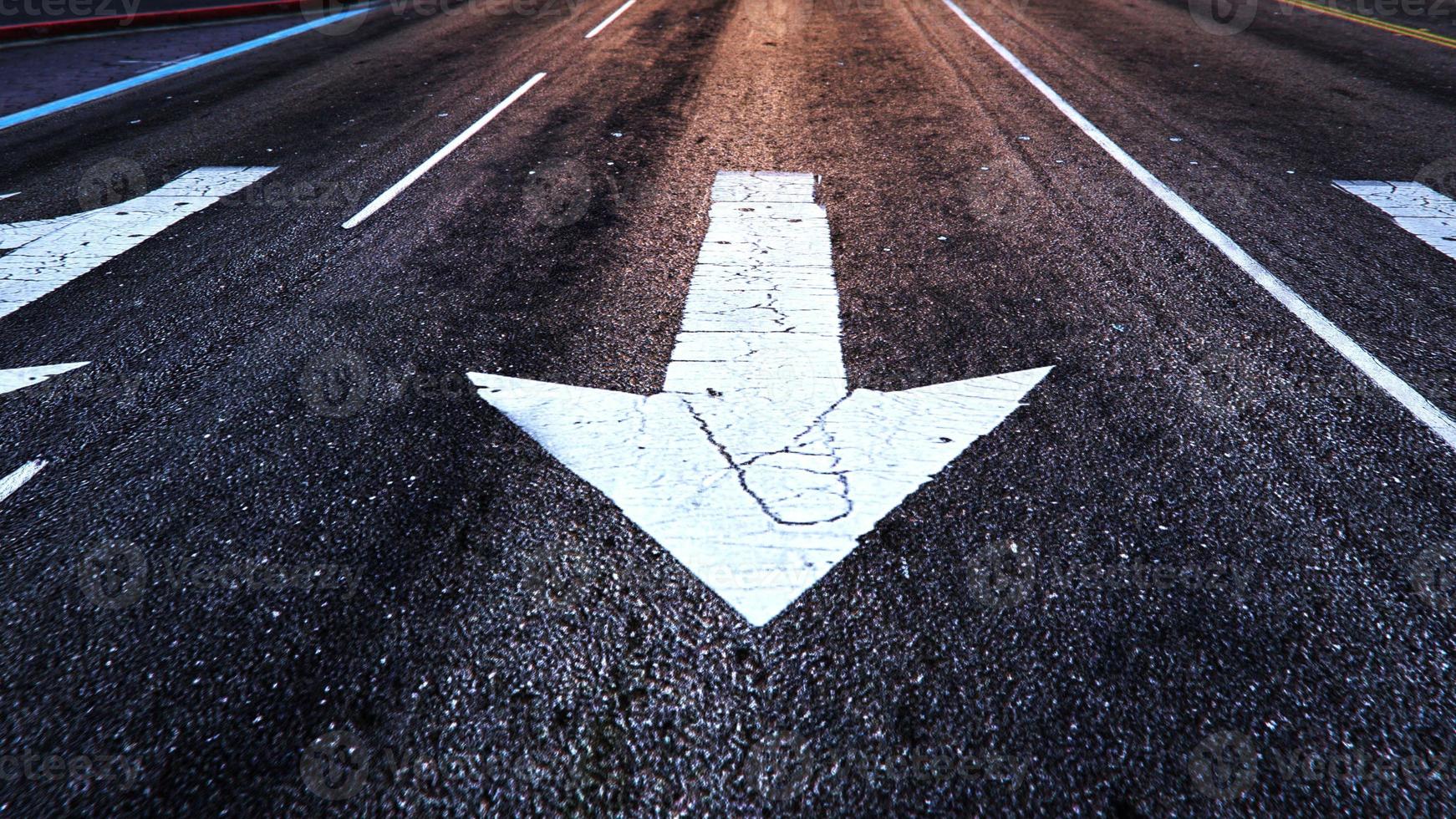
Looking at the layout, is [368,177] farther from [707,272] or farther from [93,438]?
[93,438]

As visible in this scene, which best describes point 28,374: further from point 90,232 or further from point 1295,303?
point 1295,303

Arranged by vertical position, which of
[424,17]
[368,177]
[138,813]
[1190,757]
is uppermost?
[424,17]

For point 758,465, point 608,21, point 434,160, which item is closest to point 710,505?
point 758,465

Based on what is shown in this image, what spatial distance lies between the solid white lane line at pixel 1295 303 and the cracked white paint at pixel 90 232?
5.94 m

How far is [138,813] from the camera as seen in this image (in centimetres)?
181

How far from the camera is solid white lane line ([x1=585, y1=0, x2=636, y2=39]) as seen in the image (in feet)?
38.2

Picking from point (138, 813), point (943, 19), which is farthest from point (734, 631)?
point (943, 19)

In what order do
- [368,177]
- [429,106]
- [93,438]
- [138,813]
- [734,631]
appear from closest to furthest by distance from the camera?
[138,813] → [734,631] → [93,438] → [368,177] → [429,106]

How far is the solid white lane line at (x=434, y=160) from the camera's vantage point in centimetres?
542

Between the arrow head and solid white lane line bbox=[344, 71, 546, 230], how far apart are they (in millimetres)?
2527

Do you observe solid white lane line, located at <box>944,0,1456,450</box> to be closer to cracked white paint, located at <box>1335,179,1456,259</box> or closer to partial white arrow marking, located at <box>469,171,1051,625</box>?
cracked white paint, located at <box>1335,179,1456,259</box>

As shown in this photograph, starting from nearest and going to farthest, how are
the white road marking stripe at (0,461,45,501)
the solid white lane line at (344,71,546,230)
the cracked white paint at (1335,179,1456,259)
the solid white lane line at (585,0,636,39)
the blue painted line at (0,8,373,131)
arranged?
1. the white road marking stripe at (0,461,45,501)
2. the cracked white paint at (1335,179,1456,259)
3. the solid white lane line at (344,71,546,230)
4. the blue painted line at (0,8,373,131)
5. the solid white lane line at (585,0,636,39)

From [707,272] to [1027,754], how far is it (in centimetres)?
301

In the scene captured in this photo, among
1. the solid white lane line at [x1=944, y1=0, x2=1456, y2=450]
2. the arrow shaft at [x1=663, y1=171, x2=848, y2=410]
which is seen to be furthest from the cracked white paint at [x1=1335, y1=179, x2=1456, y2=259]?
the arrow shaft at [x1=663, y1=171, x2=848, y2=410]
